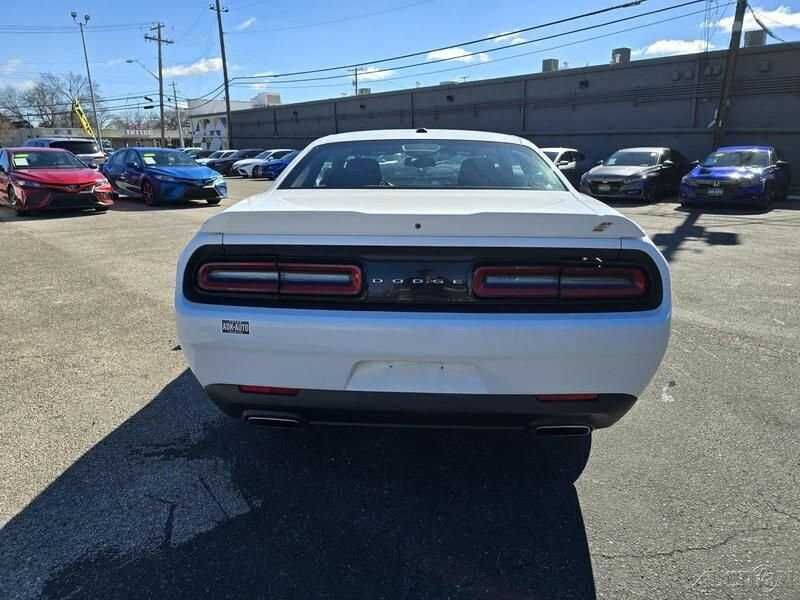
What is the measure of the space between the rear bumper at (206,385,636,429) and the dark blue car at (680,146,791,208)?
13.4 m

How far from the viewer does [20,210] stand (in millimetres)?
11844

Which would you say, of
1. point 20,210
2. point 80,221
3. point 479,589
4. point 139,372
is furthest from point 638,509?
point 20,210

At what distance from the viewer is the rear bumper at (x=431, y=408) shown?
2184 millimetres

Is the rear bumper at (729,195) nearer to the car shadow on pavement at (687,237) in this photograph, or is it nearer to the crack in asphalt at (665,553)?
the car shadow on pavement at (687,237)

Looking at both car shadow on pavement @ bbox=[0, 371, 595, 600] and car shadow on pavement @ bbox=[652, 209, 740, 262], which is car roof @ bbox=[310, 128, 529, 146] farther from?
car shadow on pavement @ bbox=[652, 209, 740, 262]

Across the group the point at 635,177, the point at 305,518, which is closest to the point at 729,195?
the point at 635,177

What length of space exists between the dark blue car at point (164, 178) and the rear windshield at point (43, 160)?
5.16ft

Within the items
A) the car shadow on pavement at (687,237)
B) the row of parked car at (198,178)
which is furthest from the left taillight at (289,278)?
the row of parked car at (198,178)

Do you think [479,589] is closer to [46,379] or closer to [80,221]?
[46,379]

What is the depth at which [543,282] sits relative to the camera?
216cm

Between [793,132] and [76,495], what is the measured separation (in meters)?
23.2

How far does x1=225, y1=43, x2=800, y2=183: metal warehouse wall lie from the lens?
63.4ft

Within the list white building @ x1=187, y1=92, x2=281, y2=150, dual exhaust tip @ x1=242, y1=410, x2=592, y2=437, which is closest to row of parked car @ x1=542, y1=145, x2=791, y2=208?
dual exhaust tip @ x1=242, y1=410, x2=592, y2=437

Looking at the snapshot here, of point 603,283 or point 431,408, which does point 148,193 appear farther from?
point 603,283
